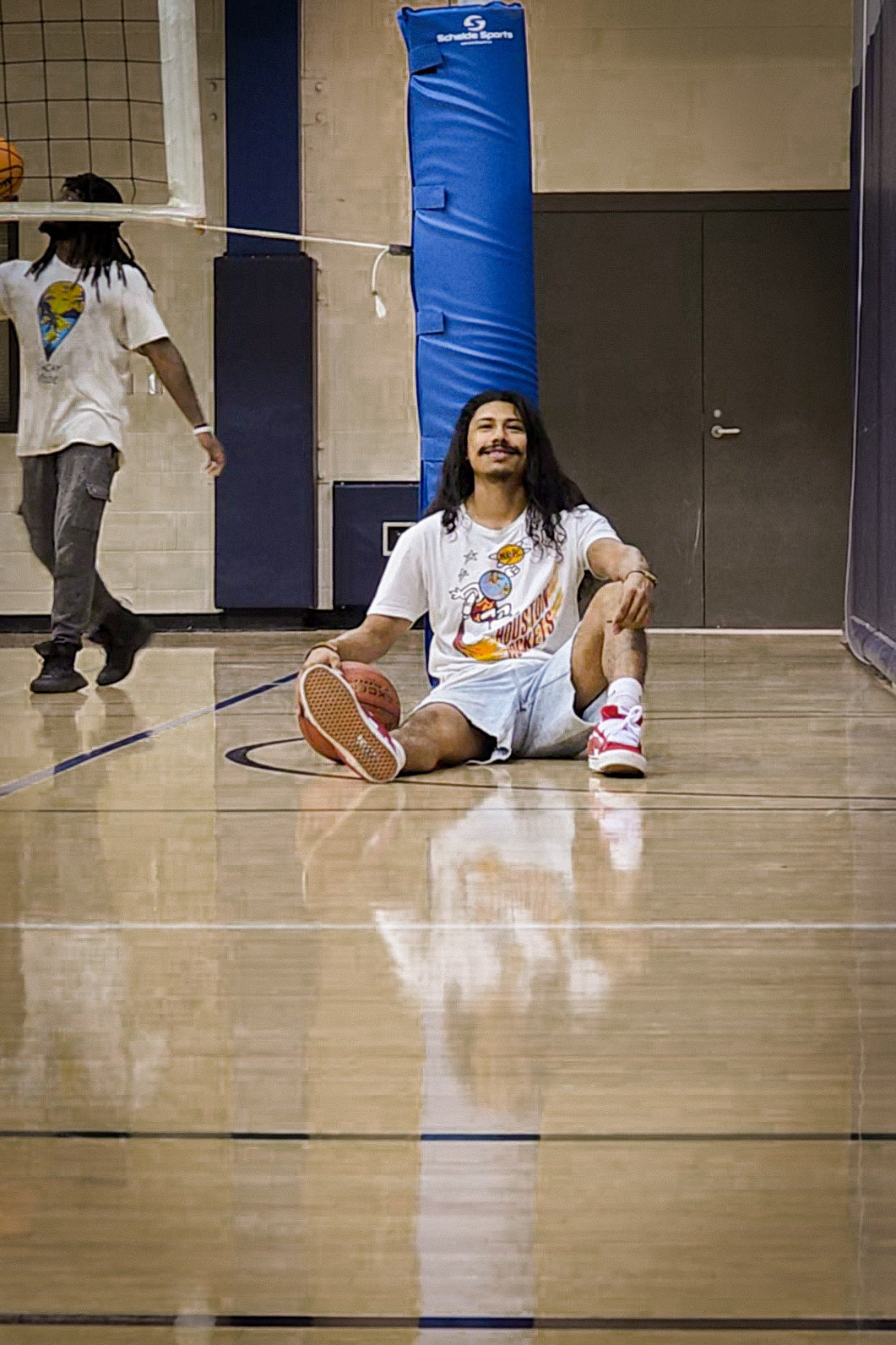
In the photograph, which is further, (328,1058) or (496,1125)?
(328,1058)

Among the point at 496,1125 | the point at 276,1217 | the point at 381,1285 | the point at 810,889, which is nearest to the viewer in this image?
the point at 381,1285

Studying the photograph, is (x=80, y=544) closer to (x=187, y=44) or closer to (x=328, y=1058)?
(x=187, y=44)

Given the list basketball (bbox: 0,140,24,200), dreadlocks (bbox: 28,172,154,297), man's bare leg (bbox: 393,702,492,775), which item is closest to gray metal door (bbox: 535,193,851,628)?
basketball (bbox: 0,140,24,200)

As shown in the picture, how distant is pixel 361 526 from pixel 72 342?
164 inches

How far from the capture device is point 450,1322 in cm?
108

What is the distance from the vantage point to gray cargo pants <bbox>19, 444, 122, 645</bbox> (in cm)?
555

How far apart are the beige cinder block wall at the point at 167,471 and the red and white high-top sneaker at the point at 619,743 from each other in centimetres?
628

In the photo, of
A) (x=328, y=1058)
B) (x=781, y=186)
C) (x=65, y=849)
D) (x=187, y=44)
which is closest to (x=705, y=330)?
(x=781, y=186)

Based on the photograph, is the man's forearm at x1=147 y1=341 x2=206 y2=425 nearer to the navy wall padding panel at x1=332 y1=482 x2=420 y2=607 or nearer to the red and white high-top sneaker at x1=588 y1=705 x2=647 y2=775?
the red and white high-top sneaker at x1=588 y1=705 x2=647 y2=775

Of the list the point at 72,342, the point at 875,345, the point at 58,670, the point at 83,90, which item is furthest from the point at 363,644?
the point at 83,90

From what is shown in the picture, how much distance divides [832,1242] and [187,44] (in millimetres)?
5208

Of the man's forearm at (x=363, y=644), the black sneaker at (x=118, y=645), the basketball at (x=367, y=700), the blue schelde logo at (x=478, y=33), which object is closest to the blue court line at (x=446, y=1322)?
the basketball at (x=367, y=700)

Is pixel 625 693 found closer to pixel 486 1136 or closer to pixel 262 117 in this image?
pixel 486 1136

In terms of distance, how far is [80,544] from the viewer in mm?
5555
